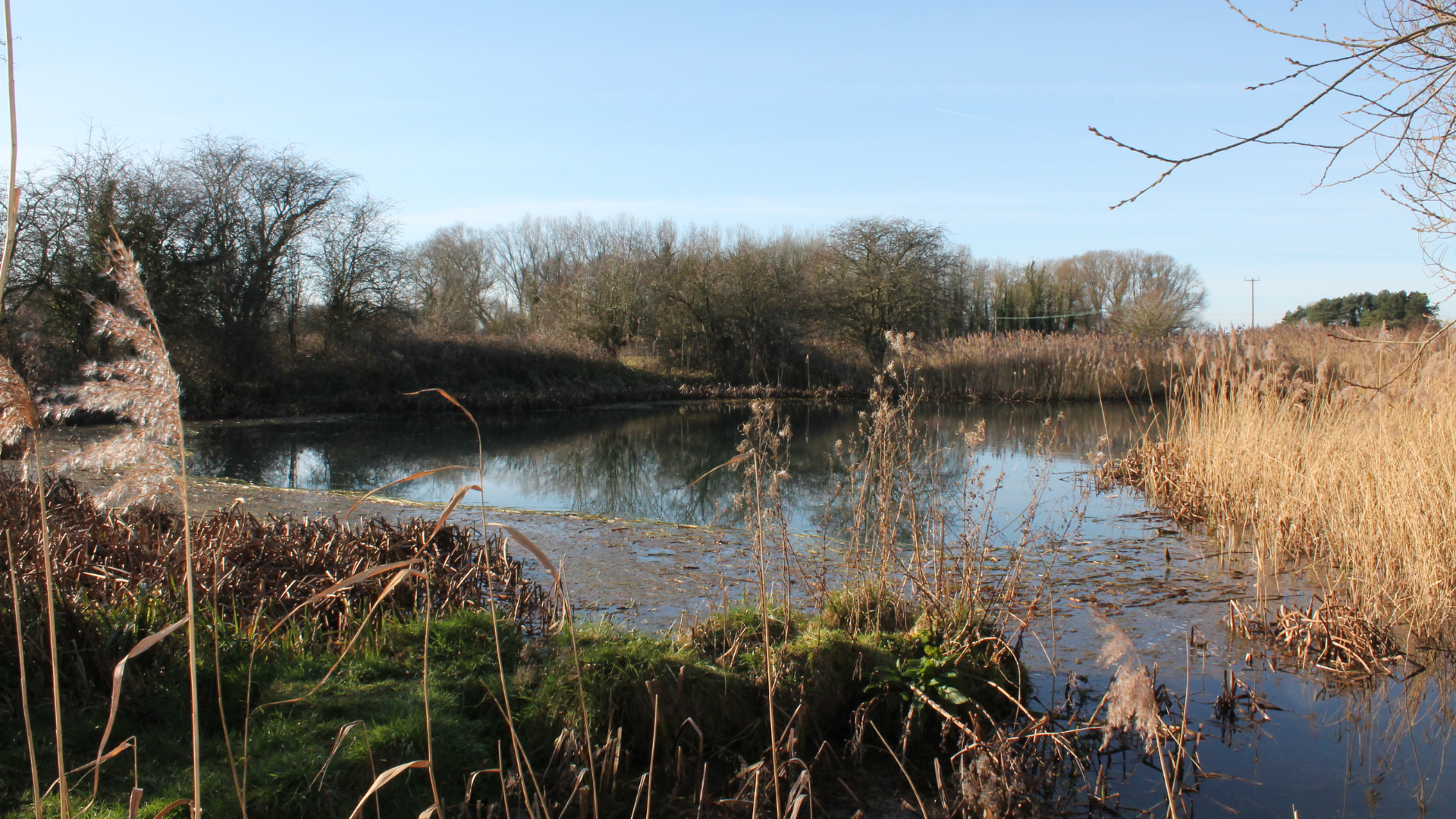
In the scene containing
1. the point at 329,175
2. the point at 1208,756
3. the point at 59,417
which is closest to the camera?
the point at 59,417

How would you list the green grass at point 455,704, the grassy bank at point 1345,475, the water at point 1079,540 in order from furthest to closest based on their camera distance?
the grassy bank at point 1345,475 < the water at point 1079,540 < the green grass at point 455,704

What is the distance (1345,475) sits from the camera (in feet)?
18.2

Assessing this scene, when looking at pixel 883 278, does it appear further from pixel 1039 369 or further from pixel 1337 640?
pixel 1337 640

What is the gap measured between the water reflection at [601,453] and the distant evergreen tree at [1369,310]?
4.46m

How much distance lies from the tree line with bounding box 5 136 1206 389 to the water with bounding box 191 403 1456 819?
3.58 m

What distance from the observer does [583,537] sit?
7031 mm

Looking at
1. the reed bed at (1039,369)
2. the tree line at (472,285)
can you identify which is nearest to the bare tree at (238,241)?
the tree line at (472,285)

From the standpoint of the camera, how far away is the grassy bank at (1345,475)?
15.1ft

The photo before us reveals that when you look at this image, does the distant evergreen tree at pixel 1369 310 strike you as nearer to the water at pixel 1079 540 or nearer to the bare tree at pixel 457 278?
the water at pixel 1079 540

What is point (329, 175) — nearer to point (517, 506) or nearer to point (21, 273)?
point (21, 273)

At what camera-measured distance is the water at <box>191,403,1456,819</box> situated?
137 inches

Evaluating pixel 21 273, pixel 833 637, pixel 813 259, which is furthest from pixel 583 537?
pixel 813 259

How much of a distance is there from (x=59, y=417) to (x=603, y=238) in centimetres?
4221

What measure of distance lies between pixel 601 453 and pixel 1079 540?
358 inches
